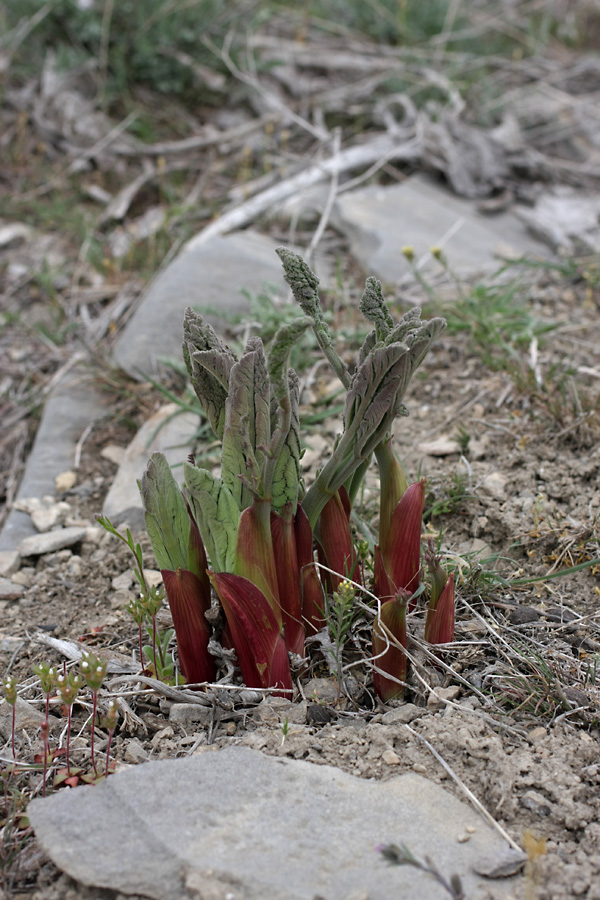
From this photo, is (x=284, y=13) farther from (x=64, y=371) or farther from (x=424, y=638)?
(x=424, y=638)

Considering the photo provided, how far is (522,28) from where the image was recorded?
6906 mm

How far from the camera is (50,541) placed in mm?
2824

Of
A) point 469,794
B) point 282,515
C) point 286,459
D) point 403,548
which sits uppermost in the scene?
point 286,459

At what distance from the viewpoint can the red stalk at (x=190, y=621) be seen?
69.6 inches

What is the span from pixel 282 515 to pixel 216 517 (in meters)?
0.15

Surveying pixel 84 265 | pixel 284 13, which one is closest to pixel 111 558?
pixel 84 265

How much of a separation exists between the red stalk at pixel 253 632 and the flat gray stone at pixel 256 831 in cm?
22

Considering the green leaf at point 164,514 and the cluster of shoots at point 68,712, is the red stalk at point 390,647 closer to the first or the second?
the green leaf at point 164,514

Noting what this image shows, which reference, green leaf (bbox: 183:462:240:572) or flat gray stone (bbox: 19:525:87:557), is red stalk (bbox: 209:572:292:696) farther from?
flat gray stone (bbox: 19:525:87:557)

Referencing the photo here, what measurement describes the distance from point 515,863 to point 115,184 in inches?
196

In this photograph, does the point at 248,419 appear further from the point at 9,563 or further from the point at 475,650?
the point at 9,563

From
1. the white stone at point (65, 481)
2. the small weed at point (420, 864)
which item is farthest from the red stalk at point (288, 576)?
the white stone at point (65, 481)

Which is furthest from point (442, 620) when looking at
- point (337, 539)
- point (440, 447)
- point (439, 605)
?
point (440, 447)

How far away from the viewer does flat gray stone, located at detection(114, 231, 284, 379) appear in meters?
3.63
